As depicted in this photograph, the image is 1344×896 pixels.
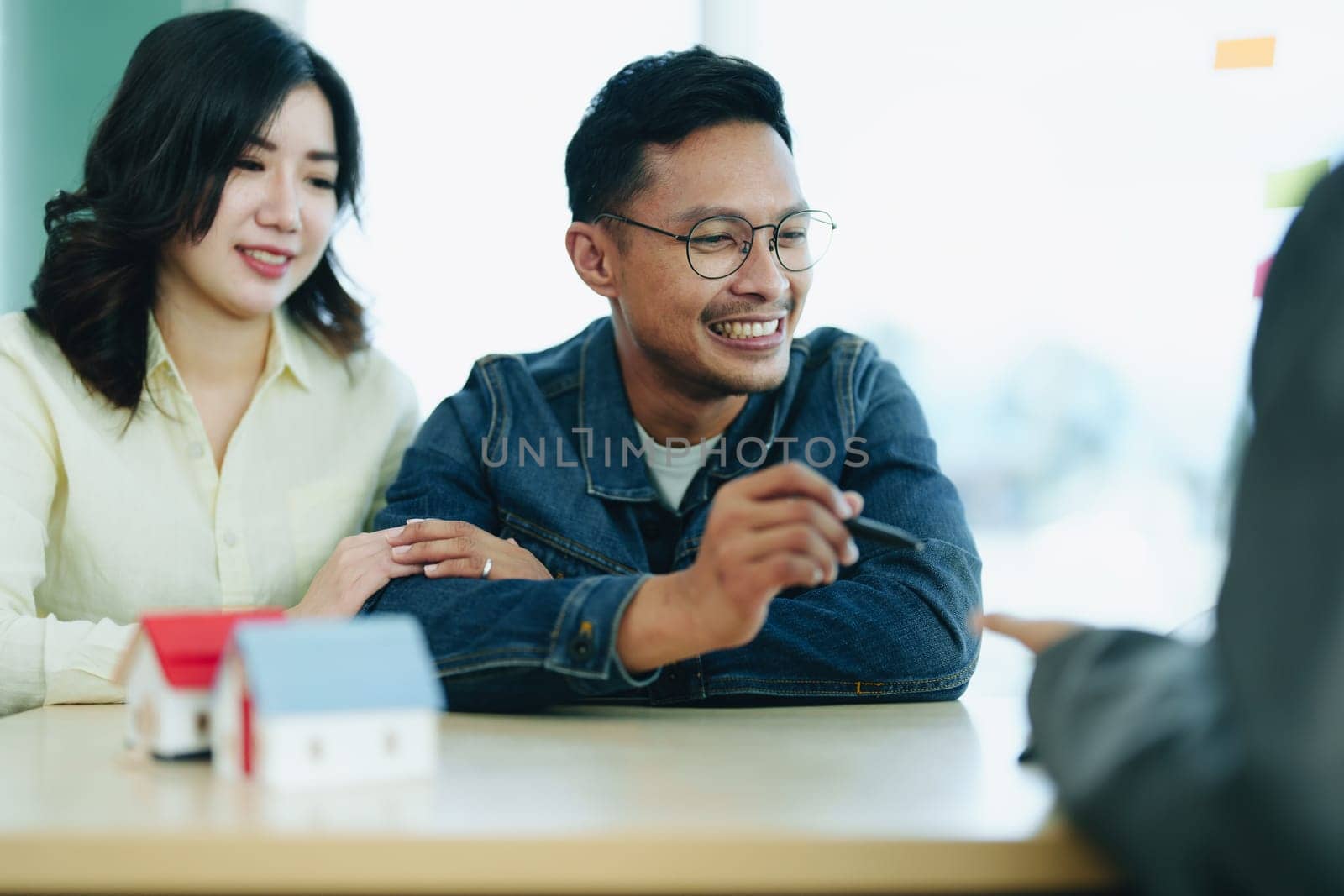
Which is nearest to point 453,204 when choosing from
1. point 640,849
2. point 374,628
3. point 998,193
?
point 998,193

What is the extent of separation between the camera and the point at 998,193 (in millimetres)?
2490

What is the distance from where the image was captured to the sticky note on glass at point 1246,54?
245cm

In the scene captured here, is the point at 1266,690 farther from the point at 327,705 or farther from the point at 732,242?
the point at 732,242

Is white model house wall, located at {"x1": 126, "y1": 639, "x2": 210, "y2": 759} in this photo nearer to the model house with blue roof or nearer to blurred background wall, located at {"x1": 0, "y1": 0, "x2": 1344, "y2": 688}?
the model house with blue roof

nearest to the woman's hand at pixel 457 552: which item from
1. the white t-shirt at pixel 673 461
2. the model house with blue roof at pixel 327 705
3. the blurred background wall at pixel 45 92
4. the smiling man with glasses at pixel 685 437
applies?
the smiling man with glasses at pixel 685 437

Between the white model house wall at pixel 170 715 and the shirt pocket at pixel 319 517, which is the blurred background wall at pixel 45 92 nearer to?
the shirt pocket at pixel 319 517

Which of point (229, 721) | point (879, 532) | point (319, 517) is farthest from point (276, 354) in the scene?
point (879, 532)

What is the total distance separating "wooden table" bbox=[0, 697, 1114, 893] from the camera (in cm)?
78

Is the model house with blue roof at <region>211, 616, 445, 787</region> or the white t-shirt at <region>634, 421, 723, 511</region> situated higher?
A: the white t-shirt at <region>634, 421, 723, 511</region>

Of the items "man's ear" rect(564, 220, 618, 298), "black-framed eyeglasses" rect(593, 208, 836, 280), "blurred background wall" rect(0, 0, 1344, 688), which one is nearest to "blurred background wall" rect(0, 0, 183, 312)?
"blurred background wall" rect(0, 0, 1344, 688)

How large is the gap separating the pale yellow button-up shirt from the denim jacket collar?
406 millimetres

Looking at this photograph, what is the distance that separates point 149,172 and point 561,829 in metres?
1.44

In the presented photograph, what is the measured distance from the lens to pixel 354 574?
155 centimetres

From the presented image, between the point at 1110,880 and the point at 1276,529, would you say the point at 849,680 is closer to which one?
the point at 1110,880
